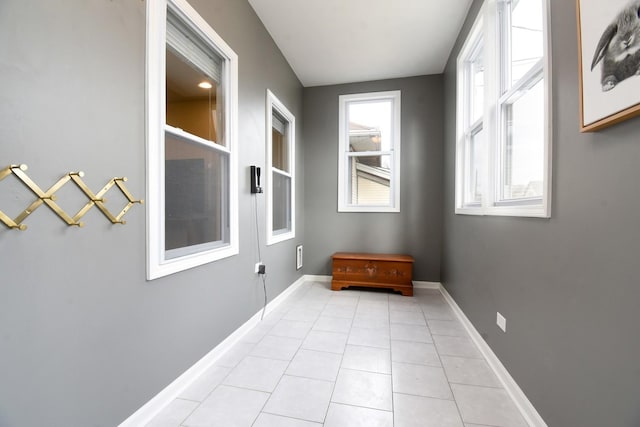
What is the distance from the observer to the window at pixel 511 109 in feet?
4.71

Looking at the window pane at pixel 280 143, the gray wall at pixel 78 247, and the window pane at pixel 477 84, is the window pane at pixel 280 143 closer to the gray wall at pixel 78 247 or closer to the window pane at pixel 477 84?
the gray wall at pixel 78 247

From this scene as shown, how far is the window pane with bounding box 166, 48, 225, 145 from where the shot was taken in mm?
1596

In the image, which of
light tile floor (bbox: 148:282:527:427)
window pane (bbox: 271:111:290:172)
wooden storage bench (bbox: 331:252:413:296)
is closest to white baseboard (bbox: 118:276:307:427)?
light tile floor (bbox: 148:282:527:427)

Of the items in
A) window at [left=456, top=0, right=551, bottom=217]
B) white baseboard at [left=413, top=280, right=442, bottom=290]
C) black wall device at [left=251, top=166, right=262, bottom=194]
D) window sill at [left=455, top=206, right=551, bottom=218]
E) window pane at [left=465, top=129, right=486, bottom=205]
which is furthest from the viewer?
white baseboard at [left=413, top=280, right=442, bottom=290]

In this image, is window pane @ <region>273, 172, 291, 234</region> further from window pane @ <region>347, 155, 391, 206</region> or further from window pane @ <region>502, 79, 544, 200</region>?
window pane @ <region>502, 79, 544, 200</region>

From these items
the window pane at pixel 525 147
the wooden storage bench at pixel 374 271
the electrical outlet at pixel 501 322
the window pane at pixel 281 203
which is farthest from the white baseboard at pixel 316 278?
the window pane at pixel 525 147

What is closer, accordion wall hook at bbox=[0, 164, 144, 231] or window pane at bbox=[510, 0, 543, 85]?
accordion wall hook at bbox=[0, 164, 144, 231]

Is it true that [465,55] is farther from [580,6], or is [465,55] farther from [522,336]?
[522,336]

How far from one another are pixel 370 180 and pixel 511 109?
226cm

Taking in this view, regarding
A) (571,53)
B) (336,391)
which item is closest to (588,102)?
(571,53)

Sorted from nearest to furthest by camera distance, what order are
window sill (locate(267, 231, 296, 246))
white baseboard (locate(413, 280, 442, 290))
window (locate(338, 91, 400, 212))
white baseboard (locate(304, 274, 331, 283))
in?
window sill (locate(267, 231, 296, 246)) → white baseboard (locate(413, 280, 442, 290)) → window (locate(338, 91, 400, 212)) → white baseboard (locate(304, 274, 331, 283))

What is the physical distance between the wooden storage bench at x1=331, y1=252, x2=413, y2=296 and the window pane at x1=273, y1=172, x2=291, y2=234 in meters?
0.85

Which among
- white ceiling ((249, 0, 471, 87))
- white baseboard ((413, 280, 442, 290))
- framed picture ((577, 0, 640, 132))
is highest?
white ceiling ((249, 0, 471, 87))

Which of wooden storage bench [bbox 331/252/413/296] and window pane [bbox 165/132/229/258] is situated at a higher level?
window pane [bbox 165/132/229/258]
